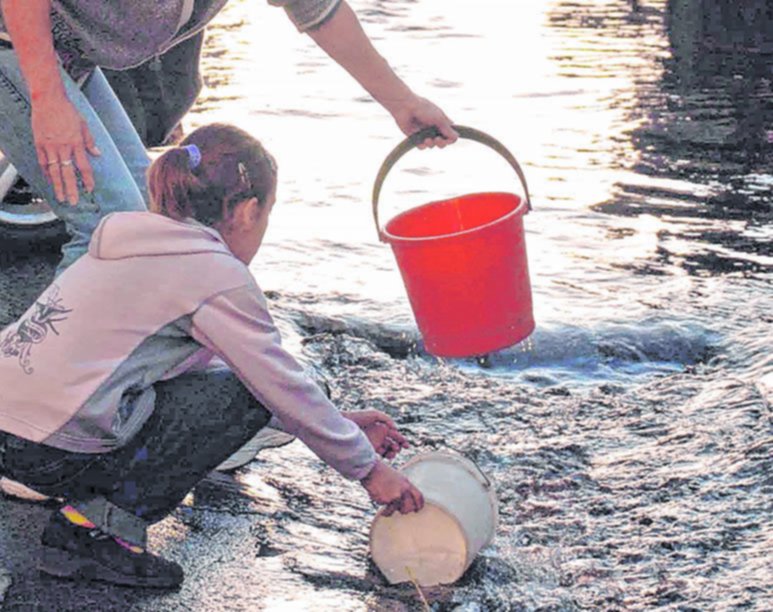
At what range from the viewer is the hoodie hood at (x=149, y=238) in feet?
10.2

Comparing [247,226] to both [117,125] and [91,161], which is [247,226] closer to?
[91,161]

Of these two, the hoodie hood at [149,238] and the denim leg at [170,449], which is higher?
the hoodie hood at [149,238]

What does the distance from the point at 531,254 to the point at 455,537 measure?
9.93ft

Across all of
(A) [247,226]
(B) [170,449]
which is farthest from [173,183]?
(B) [170,449]

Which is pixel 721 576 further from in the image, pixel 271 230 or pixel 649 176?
pixel 649 176

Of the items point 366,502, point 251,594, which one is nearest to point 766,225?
point 366,502

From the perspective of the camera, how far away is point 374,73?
3.89 m

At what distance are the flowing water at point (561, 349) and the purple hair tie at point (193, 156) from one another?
3.11ft

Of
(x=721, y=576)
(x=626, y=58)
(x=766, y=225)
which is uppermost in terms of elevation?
(x=721, y=576)

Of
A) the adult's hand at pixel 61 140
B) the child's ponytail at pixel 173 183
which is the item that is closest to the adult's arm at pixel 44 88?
the adult's hand at pixel 61 140

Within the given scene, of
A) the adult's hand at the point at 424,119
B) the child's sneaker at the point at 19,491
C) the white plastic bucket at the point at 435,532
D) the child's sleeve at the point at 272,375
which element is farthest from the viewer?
the adult's hand at the point at 424,119

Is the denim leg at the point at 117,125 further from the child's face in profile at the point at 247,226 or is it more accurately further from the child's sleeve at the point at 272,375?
the child's sleeve at the point at 272,375

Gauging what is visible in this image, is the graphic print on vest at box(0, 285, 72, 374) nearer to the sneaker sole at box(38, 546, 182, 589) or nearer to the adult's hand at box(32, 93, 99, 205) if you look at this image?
the adult's hand at box(32, 93, 99, 205)

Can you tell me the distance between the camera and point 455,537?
3.36m
